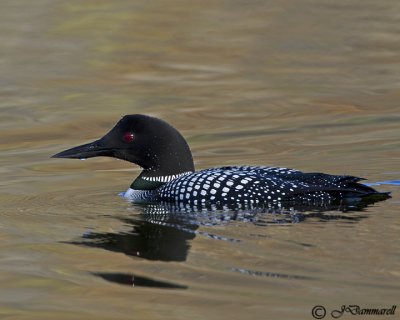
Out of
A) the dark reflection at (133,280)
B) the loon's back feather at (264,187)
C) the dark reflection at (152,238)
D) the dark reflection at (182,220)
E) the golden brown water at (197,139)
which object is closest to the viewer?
the golden brown water at (197,139)

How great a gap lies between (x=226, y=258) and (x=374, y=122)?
4987mm

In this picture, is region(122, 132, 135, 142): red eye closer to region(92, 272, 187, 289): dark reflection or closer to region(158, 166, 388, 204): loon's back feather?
region(158, 166, 388, 204): loon's back feather

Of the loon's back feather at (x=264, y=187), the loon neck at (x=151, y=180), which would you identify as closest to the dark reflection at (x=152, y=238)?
the loon's back feather at (x=264, y=187)

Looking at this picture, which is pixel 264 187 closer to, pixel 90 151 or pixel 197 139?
pixel 90 151

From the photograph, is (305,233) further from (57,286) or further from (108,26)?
(108,26)

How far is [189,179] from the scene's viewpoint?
27.5 feet

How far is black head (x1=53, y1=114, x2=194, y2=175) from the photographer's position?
8836mm

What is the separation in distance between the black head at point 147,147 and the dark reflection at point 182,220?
1.43 ft

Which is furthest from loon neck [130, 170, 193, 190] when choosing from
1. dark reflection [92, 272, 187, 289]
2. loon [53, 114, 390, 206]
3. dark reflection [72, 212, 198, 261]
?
dark reflection [92, 272, 187, 289]

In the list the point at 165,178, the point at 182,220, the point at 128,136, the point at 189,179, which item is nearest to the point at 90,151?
the point at 128,136

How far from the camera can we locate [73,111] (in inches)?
493

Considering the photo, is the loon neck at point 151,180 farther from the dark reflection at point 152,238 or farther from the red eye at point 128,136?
the dark reflection at point 152,238

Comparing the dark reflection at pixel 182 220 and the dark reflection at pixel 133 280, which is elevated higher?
the dark reflection at pixel 182 220

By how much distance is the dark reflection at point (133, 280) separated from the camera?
6.42m
